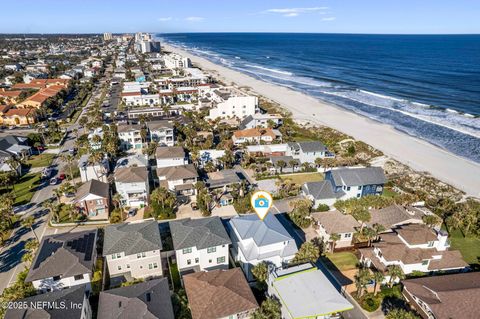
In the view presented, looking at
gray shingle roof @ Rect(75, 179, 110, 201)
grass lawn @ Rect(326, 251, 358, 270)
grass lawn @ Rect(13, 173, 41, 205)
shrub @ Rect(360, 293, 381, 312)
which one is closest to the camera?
shrub @ Rect(360, 293, 381, 312)

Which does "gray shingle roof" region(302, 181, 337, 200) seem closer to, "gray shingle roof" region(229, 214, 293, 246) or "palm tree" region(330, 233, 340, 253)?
"palm tree" region(330, 233, 340, 253)

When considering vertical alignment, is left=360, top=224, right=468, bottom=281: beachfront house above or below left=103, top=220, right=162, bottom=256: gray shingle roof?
below

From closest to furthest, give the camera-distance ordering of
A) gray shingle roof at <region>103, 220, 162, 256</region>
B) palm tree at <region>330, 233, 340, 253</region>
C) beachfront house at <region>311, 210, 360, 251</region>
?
gray shingle roof at <region>103, 220, 162, 256</region> → palm tree at <region>330, 233, 340, 253</region> → beachfront house at <region>311, 210, 360, 251</region>

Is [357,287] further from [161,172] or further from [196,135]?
[196,135]

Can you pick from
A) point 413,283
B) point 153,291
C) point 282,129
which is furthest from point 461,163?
point 153,291

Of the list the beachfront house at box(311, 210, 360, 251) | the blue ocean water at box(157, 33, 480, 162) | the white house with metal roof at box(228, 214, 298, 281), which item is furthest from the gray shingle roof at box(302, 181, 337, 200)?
the blue ocean water at box(157, 33, 480, 162)

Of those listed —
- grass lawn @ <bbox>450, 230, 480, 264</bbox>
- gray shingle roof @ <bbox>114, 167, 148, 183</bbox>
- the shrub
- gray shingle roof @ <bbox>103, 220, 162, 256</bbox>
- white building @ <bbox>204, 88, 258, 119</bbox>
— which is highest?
white building @ <bbox>204, 88, 258, 119</bbox>

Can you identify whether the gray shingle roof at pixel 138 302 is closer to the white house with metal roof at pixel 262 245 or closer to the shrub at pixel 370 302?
the white house with metal roof at pixel 262 245
